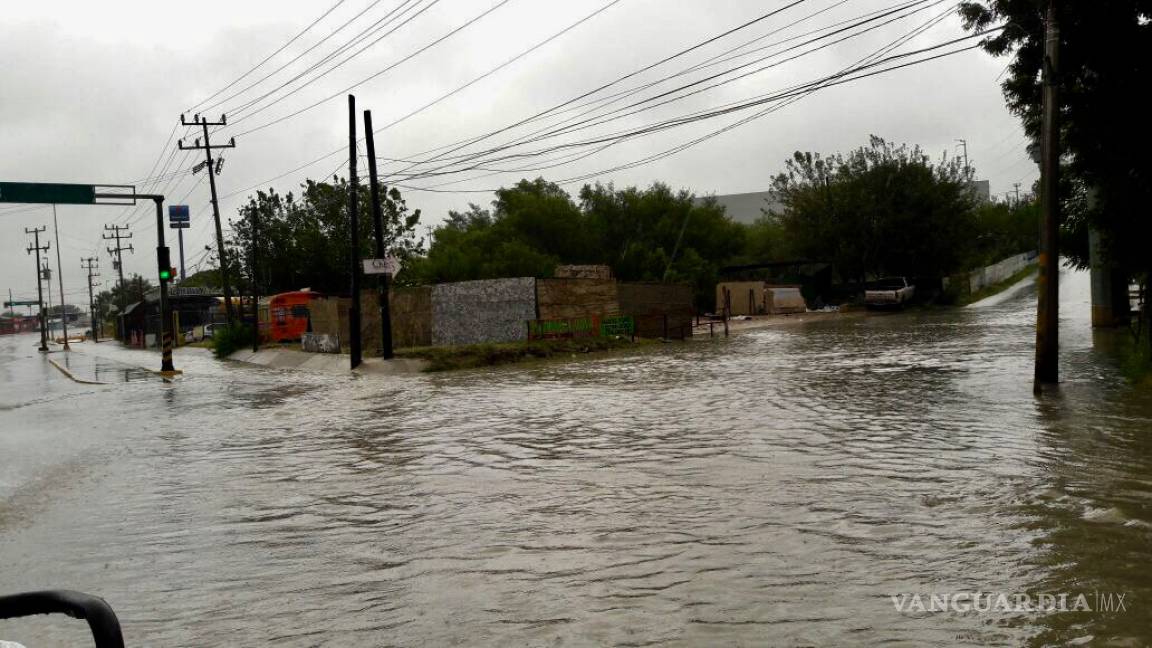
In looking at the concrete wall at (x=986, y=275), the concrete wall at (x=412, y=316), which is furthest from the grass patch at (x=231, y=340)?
the concrete wall at (x=986, y=275)

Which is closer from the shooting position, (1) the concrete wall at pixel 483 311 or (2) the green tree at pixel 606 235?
(1) the concrete wall at pixel 483 311

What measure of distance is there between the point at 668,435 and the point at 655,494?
362cm

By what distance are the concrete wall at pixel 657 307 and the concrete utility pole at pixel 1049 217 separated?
66.6ft

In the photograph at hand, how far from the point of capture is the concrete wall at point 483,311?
31219 millimetres

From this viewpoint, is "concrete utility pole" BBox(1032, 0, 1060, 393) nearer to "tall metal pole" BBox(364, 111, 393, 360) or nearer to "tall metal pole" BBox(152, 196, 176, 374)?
"tall metal pole" BBox(364, 111, 393, 360)

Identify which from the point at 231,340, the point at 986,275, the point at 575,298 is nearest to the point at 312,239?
the point at 231,340

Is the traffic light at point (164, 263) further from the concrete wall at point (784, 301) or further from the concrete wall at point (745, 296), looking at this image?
the concrete wall at point (784, 301)

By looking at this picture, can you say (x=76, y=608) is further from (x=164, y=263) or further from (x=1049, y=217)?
(x=164, y=263)

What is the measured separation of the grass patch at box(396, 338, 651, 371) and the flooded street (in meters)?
10.3

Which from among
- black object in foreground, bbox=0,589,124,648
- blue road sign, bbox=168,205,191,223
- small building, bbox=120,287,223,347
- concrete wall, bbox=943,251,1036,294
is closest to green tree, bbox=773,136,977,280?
concrete wall, bbox=943,251,1036,294

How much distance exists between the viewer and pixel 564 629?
4910mm

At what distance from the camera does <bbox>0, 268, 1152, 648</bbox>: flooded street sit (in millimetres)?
5082

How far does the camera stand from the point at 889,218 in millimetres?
56656

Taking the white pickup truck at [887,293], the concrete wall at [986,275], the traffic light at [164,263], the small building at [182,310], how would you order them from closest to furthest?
the traffic light at [164,263]
the white pickup truck at [887,293]
the concrete wall at [986,275]
the small building at [182,310]
